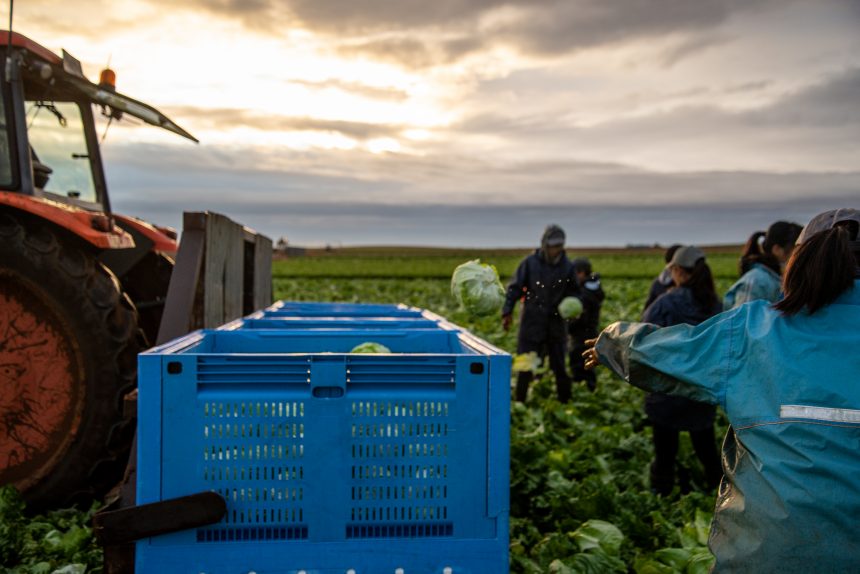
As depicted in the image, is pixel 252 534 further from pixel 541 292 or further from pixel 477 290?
pixel 541 292

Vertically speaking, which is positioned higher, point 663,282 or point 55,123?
point 55,123

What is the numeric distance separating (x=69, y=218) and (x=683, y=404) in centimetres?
401

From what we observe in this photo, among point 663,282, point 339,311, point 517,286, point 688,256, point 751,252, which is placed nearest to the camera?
point 688,256

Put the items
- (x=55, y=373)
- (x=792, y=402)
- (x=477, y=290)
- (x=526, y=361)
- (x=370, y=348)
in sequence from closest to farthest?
(x=792, y=402)
(x=370, y=348)
(x=477, y=290)
(x=55, y=373)
(x=526, y=361)

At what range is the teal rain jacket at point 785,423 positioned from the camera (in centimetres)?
215

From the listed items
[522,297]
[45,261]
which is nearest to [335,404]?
[45,261]

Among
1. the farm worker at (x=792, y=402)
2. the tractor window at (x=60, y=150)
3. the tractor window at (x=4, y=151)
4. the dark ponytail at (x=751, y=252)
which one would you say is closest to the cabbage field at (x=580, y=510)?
the farm worker at (x=792, y=402)

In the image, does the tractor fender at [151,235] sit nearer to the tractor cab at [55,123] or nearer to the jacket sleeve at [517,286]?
the tractor cab at [55,123]

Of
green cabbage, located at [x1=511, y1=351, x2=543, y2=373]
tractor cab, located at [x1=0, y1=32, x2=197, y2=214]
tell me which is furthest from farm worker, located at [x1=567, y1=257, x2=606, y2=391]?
tractor cab, located at [x1=0, y1=32, x2=197, y2=214]

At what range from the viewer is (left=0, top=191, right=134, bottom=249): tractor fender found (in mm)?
3990

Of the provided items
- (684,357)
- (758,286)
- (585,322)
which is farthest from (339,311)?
(585,322)

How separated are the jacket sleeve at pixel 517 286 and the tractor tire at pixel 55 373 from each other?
3.94 m

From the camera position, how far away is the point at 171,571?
239 centimetres

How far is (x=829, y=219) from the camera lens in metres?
2.48
